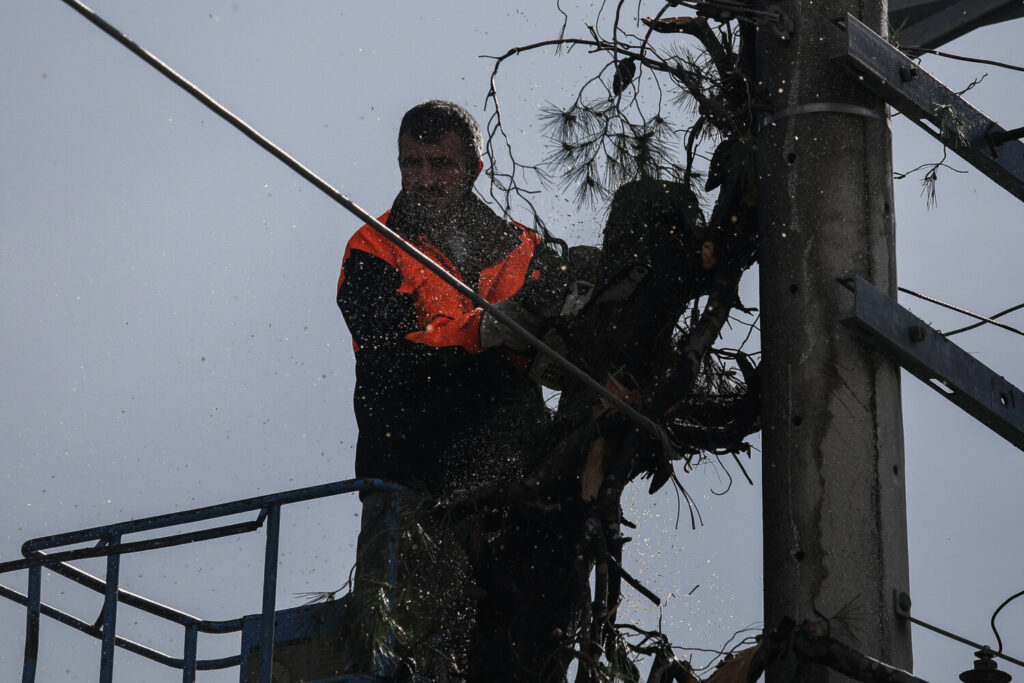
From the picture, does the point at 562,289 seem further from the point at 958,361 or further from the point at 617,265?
the point at 958,361

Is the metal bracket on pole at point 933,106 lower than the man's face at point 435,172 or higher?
lower

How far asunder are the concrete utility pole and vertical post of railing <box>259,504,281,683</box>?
64.0 inches

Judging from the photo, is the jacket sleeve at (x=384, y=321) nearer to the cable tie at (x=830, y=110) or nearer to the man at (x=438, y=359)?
the man at (x=438, y=359)

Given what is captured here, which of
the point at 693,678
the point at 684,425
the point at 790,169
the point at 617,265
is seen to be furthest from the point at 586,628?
the point at 790,169

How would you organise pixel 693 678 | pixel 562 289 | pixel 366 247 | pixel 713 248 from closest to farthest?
1. pixel 693 678
2. pixel 713 248
3. pixel 562 289
4. pixel 366 247

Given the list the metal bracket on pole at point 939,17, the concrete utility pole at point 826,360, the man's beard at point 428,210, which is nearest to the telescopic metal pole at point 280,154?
the concrete utility pole at point 826,360

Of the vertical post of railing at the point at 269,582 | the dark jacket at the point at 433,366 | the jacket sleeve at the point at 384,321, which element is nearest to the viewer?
the vertical post of railing at the point at 269,582

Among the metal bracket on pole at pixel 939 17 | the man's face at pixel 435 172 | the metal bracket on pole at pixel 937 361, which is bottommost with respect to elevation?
the metal bracket on pole at pixel 937 361

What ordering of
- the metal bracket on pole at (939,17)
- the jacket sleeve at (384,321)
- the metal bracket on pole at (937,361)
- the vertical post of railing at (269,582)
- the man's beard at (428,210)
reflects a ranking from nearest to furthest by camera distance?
1. the metal bracket on pole at (937,361)
2. the vertical post of railing at (269,582)
3. the jacket sleeve at (384,321)
4. the man's beard at (428,210)
5. the metal bracket on pole at (939,17)

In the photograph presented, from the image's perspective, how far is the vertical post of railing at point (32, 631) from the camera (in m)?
6.30

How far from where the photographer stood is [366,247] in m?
7.20

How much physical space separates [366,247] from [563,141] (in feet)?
3.95

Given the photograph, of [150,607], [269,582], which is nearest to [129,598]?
[150,607]

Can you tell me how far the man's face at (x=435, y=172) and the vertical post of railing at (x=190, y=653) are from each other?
1973 millimetres
